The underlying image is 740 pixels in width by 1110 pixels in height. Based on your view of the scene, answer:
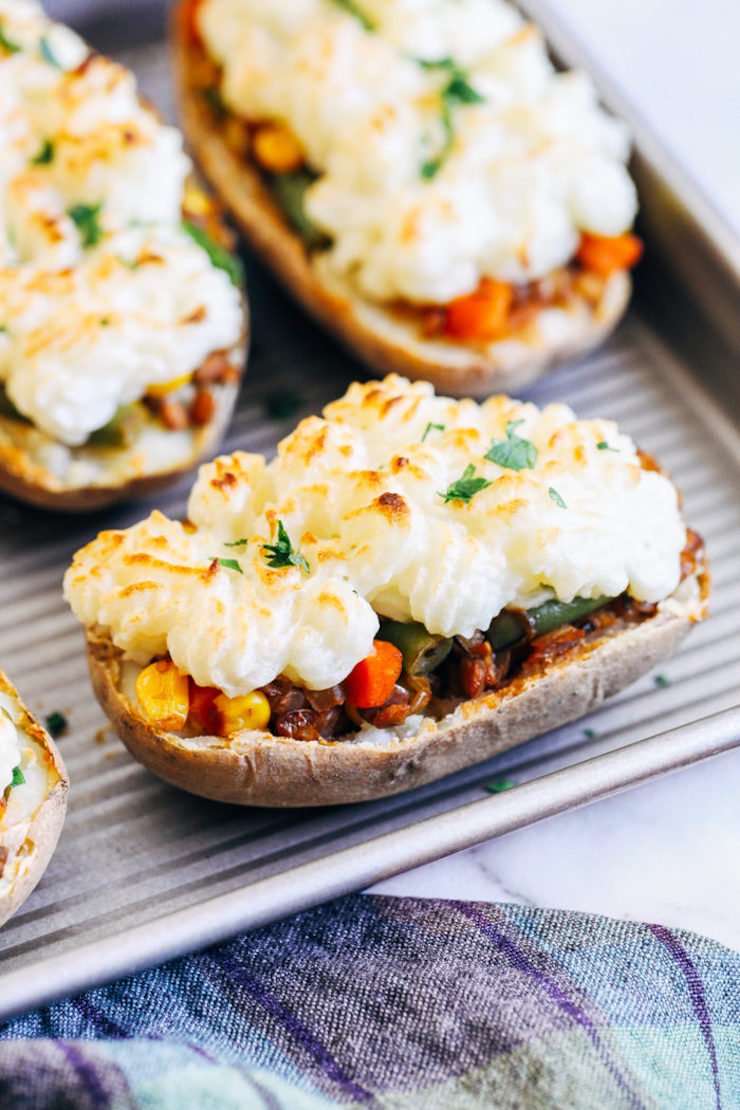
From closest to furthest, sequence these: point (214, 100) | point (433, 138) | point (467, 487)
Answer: point (467, 487), point (433, 138), point (214, 100)

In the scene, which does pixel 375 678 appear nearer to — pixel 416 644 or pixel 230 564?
pixel 416 644

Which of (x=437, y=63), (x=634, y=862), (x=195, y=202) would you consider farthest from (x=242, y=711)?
(x=437, y=63)

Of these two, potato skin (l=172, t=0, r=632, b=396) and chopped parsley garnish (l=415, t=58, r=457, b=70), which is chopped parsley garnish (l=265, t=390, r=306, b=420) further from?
chopped parsley garnish (l=415, t=58, r=457, b=70)

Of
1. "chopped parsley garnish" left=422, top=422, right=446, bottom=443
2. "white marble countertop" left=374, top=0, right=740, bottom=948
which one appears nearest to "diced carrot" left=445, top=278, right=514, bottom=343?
"chopped parsley garnish" left=422, top=422, right=446, bottom=443

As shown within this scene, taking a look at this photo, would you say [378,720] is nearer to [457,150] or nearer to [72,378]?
[72,378]

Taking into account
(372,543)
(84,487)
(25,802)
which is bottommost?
(84,487)

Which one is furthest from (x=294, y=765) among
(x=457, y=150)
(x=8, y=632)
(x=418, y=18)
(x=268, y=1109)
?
(x=418, y=18)

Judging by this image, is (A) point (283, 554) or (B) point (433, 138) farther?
(B) point (433, 138)
